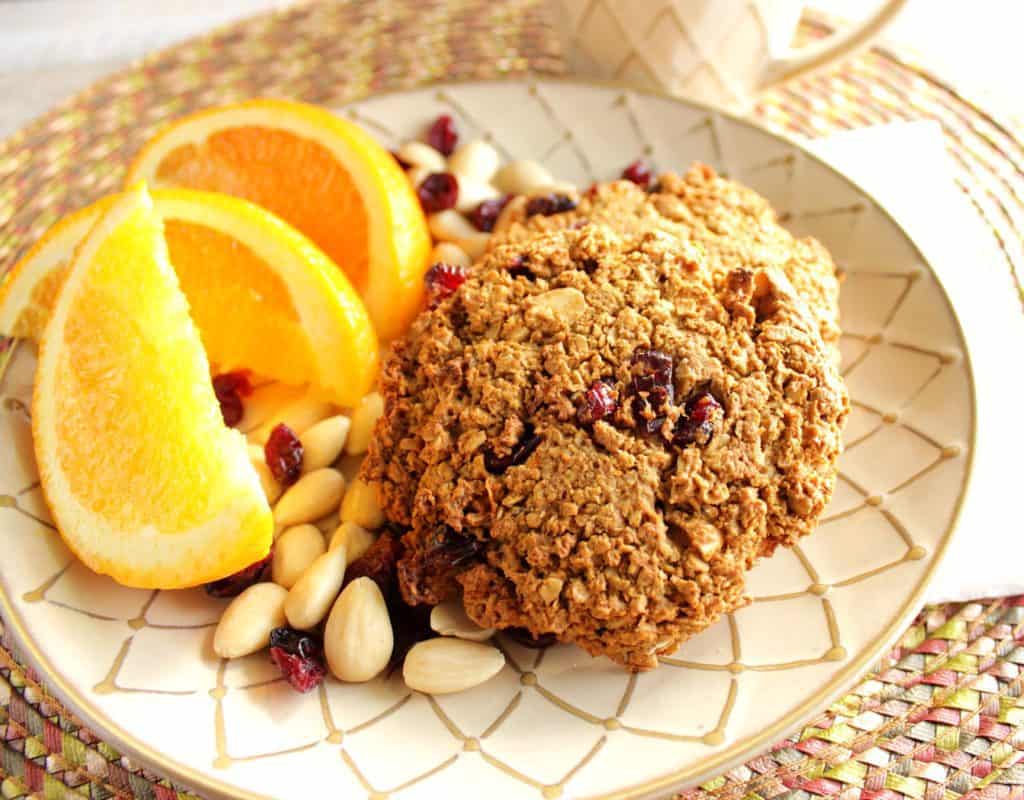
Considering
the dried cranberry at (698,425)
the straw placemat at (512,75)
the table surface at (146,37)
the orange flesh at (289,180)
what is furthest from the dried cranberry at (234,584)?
the table surface at (146,37)

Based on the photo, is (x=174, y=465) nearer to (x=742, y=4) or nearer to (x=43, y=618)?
(x=43, y=618)

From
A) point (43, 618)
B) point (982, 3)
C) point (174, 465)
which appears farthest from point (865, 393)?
point (982, 3)

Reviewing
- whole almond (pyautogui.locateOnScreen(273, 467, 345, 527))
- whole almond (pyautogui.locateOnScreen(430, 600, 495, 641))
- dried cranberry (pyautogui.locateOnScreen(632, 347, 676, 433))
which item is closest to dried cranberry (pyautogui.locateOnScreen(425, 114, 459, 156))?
whole almond (pyautogui.locateOnScreen(273, 467, 345, 527))

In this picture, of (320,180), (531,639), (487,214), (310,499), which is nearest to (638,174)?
(487,214)

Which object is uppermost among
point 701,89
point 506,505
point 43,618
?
point 701,89

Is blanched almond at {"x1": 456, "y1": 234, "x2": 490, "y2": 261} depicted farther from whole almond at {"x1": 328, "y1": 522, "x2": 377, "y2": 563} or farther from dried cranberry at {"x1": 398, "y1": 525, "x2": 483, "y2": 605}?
dried cranberry at {"x1": 398, "y1": 525, "x2": 483, "y2": 605}
